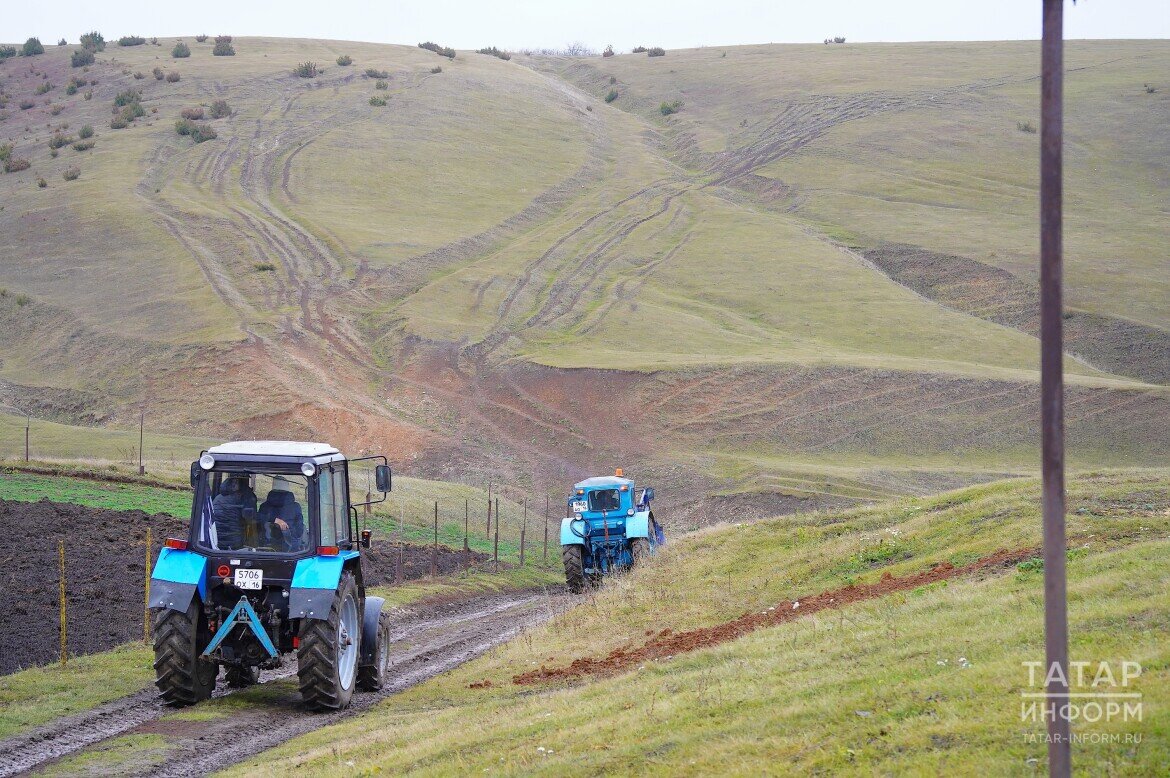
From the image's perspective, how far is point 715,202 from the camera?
283 ft

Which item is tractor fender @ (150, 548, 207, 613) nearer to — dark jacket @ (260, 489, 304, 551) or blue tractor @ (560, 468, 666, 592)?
dark jacket @ (260, 489, 304, 551)

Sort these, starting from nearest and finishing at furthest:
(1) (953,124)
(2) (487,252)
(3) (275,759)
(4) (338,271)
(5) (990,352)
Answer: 1. (3) (275,759)
2. (5) (990,352)
3. (4) (338,271)
4. (2) (487,252)
5. (1) (953,124)

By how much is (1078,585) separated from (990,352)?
160 feet

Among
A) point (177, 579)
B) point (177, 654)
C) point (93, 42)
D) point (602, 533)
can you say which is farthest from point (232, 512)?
point (93, 42)

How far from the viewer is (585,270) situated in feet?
228

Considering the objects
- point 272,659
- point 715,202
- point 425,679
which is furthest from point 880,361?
point 272,659

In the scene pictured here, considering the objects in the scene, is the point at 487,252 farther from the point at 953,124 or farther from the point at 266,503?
the point at 266,503

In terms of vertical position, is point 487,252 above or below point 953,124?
below

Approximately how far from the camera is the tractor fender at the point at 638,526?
2800 centimetres

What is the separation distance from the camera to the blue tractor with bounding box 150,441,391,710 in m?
13.5

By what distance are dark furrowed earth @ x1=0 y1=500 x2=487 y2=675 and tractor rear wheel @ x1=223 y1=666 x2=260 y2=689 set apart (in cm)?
271

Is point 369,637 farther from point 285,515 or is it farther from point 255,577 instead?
point 285,515

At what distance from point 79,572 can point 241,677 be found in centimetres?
726

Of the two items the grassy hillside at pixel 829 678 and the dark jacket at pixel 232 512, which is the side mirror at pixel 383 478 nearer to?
the dark jacket at pixel 232 512
